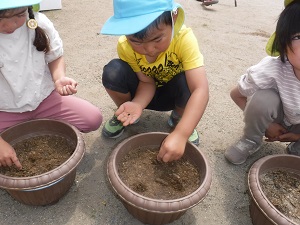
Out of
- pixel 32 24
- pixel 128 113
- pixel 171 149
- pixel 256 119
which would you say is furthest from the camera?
pixel 256 119

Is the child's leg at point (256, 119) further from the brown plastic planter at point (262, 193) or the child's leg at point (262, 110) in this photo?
the brown plastic planter at point (262, 193)

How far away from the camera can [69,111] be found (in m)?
1.68

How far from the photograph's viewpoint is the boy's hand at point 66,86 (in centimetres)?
143

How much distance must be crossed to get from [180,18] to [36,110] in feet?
2.91

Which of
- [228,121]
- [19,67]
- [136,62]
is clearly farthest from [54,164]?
[228,121]

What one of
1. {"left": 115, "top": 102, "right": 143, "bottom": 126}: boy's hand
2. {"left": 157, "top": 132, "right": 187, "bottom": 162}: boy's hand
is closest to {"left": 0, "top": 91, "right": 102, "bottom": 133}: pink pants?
{"left": 115, "top": 102, "right": 143, "bottom": 126}: boy's hand

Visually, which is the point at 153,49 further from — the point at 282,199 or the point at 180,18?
the point at 282,199

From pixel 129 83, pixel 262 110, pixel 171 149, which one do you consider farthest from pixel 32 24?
pixel 262 110

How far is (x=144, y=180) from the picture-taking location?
1408 millimetres

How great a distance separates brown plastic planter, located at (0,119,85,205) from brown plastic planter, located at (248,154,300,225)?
73cm

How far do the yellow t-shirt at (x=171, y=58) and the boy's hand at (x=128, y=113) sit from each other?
0.77 ft

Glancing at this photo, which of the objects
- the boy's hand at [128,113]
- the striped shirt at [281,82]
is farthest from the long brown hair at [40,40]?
the striped shirt at [281,82]

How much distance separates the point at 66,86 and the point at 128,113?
0.32 m

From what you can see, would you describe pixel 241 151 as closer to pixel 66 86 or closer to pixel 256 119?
pixel 256 119
